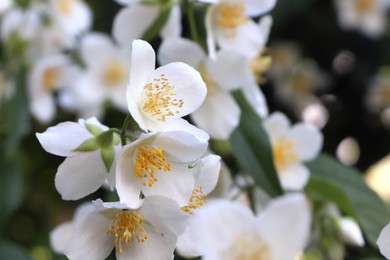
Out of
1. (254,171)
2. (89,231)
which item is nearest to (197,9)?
(254,171)

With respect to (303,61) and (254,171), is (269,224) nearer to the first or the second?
(254,171)

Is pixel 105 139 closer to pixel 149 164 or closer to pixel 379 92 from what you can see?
pixel 149 164

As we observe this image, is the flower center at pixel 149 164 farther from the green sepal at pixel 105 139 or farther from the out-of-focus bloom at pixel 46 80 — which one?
the out-of-focus bloom at pixel 46 80

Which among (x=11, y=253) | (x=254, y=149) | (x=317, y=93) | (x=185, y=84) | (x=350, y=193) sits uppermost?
(x=185, y=84)

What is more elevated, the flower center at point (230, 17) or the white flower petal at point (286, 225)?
the white flower petal at point (286, 225)

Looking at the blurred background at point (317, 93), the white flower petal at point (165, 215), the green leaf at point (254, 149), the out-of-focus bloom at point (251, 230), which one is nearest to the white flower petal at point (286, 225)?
the out-of-focus bloom at point (251, 230)

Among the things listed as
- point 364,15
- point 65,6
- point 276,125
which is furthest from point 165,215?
point 364,15
